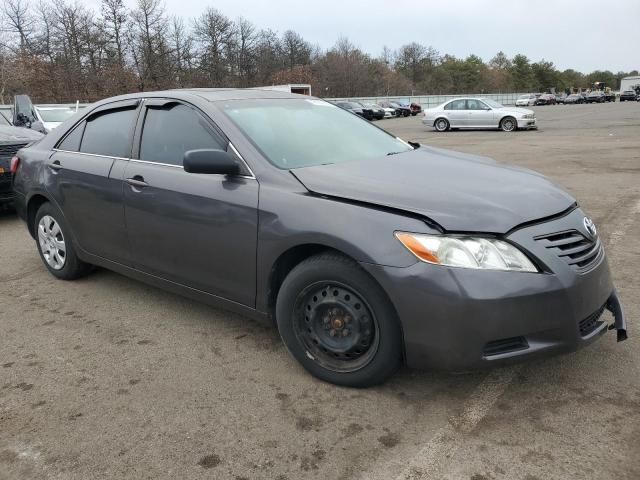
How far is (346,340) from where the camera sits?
2.87 meters

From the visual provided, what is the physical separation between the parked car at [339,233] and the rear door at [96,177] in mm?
17

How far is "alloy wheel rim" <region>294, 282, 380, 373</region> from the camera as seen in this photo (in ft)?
9.12

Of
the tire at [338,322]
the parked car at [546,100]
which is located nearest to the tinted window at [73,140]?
the tire at [338,322]

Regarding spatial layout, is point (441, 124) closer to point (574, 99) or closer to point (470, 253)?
point (470, 253)

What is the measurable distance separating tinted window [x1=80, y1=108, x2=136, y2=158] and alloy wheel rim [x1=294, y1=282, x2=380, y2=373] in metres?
1.94

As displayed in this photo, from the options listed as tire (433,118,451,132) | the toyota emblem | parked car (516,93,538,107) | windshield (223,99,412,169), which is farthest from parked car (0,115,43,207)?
parked car (516,93,538,107)

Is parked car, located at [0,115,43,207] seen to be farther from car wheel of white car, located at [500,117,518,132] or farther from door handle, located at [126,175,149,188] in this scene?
car wheel of white car, located at [500,117,518,132]

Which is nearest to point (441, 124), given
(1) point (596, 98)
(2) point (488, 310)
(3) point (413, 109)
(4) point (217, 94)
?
(4) point (217, 94)

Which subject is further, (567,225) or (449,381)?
(449,381)

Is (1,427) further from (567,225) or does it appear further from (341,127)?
(567,225)

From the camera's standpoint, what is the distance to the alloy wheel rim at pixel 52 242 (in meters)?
4.73

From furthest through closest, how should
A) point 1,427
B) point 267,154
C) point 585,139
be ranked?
point 585,139 → point 267,154 → point 1,427

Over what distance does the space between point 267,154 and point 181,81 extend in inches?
2223

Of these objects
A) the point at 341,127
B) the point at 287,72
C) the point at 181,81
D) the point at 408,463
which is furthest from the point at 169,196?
the point at 287,72
